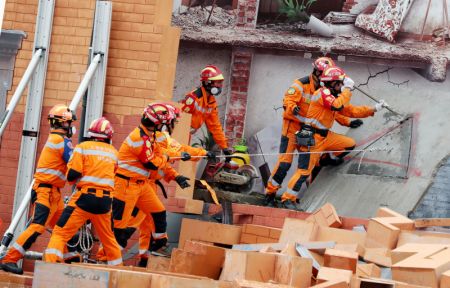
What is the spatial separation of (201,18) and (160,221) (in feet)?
16.9

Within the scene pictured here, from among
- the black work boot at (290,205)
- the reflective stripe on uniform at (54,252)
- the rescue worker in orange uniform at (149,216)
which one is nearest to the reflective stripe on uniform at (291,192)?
the black work boot at (290,205)

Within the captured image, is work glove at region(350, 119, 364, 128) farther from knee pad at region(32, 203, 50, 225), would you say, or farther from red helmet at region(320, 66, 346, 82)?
knee pad at region(32, 203, 50, 225)

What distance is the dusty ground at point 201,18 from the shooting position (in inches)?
758

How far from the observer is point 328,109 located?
667 inches

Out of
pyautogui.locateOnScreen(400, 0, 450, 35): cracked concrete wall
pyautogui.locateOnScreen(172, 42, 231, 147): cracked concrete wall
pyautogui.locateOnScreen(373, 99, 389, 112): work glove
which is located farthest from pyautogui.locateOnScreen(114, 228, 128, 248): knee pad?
pyautogui.locateOnScreen(400, 0, 450, 35): cracked concrete wall

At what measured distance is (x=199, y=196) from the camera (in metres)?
17.1

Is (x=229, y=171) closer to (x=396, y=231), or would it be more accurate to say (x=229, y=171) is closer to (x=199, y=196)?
(x=199, y=196)

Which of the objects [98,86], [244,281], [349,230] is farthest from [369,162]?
[244,281]

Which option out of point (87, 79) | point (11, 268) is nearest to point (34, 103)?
point (87, 79)

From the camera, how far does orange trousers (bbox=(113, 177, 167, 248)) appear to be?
1475 cm

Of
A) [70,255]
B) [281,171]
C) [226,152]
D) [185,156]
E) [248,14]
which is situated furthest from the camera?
[248,14]

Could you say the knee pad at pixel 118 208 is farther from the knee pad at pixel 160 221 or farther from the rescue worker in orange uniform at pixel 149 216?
the knee pad at pixel 160 221

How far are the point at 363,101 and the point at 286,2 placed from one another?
1.93 metres

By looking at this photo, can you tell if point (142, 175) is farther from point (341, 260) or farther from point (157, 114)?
point (341, 260)
